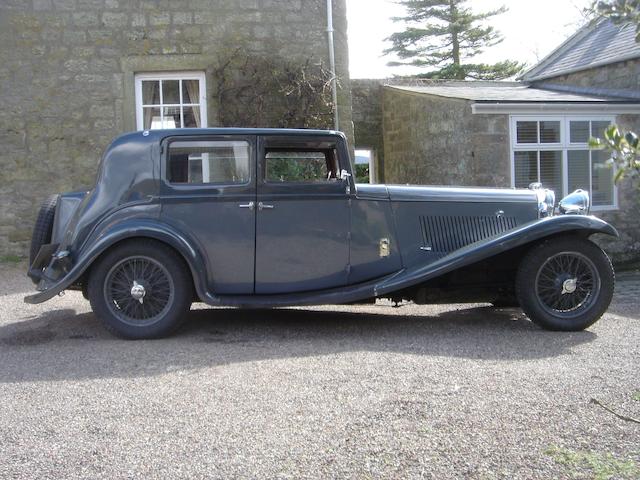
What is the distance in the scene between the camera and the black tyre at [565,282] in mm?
5738

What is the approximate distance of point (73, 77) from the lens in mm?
10320

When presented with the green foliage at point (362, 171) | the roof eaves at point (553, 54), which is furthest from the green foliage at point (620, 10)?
the green foliage at point (362, 171)

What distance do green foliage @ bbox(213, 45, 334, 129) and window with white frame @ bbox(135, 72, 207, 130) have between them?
36 centimetres

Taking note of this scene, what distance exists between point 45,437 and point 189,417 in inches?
27.9

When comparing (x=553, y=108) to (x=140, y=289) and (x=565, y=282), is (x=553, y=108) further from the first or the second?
(x=140, y=289)

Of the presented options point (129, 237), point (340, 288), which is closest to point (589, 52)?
point (340, 288)

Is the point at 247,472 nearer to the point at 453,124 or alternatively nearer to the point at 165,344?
the point at 165,344

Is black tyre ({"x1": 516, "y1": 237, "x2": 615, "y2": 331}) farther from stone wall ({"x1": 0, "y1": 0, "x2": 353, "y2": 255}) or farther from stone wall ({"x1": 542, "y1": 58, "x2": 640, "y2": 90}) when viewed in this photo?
stone wall ({"x1": 542, "y1": 58, "x2": 640, "y2": 90})

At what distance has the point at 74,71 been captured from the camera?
10.3m

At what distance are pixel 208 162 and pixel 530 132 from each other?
23.9 ft

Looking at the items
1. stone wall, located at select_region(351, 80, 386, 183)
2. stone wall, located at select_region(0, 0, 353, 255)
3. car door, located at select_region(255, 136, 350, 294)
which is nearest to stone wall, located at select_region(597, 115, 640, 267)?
stone wall, located at select_region(351, 80, 386, 183)

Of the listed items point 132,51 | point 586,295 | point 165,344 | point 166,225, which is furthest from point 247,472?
point 132,51

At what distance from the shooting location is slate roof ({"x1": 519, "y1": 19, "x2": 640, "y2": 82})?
13.6m

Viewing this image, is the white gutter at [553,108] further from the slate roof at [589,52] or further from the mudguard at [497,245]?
the mudguard at [497,245]
